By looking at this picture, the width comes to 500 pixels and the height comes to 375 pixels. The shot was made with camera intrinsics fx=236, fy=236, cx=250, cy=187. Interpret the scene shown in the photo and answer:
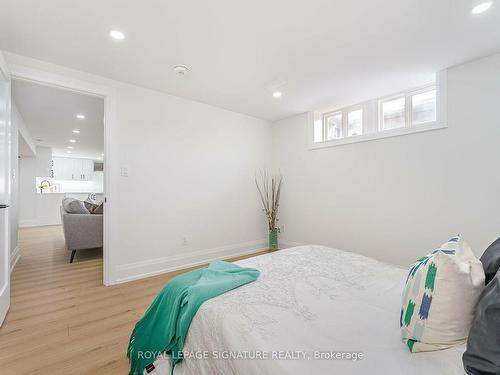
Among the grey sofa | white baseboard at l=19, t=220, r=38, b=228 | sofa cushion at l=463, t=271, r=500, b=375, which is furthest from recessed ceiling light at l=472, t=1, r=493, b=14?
white baseboard at l=19, t=220, r=38, b=228

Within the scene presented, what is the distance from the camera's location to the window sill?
260 centimetres

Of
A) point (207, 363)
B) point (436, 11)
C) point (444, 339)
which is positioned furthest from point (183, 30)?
point (444, 339)

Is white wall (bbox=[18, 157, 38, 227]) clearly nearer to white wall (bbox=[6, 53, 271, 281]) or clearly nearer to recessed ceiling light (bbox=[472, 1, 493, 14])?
white wall (bbox=[6, 53, 271, 281])

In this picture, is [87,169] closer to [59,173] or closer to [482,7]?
[59,173]

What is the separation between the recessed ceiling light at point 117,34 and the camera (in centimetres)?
190

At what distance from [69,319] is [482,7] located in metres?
3.96

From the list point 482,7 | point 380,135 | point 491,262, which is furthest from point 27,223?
point 482,7

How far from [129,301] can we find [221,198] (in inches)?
72.9

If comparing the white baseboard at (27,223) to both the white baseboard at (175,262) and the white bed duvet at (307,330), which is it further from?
the white bed duvet at (307,330)

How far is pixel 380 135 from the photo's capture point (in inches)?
118

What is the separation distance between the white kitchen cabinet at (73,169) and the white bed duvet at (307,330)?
9214 millimetres

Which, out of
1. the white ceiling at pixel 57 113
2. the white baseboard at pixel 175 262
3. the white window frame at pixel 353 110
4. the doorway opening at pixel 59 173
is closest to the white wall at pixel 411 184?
the white window frame at pixel 353 110

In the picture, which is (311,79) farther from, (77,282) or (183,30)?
(77,282)

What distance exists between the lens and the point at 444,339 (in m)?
0.78
